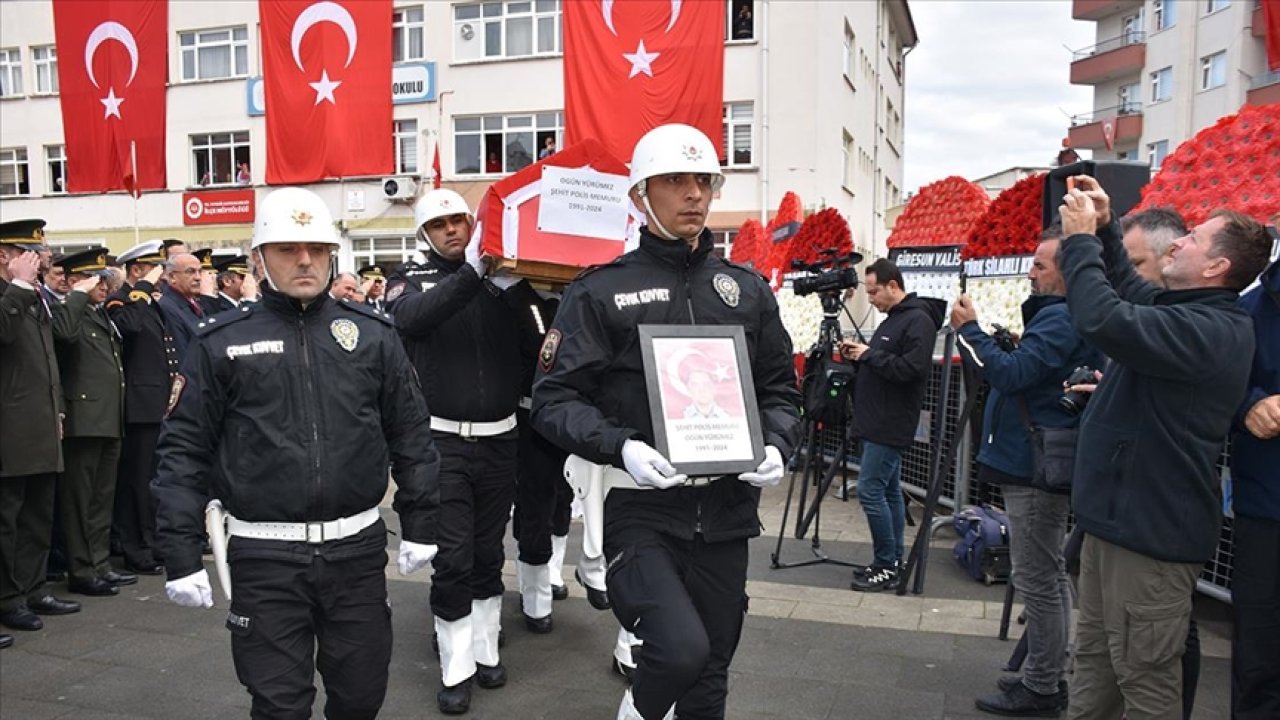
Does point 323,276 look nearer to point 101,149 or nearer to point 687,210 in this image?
point 687,210

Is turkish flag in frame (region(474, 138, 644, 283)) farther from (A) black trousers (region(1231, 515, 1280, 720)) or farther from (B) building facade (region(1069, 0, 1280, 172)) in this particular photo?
(B) building facade (region(1069, 0, 1280, 172))

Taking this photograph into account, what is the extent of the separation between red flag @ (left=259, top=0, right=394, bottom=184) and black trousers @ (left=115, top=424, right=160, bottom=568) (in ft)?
47.0

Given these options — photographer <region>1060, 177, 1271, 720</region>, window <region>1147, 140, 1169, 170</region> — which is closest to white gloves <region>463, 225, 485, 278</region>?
photographer <region>1060, 177, 1271, 720</region>

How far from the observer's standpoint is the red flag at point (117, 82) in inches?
814

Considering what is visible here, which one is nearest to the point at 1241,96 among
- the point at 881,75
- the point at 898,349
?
the point at 881,75

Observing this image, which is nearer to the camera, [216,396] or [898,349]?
[216,396]

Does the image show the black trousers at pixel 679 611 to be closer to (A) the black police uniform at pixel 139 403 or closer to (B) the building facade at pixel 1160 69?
(A) the black police uniform at pixel 139 403

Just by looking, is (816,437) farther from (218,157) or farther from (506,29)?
(218,157)

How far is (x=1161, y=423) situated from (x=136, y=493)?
7.11 metres

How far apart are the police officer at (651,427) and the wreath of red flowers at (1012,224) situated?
18.7ft

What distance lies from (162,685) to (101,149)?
20783 millimetres

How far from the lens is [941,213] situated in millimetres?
12867

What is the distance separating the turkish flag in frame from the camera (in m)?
4.43

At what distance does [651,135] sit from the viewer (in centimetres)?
353
